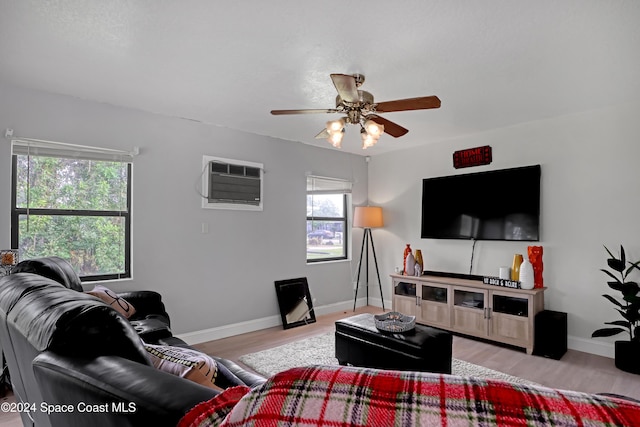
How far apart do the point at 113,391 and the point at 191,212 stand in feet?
10.1

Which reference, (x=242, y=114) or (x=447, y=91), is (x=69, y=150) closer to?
(x=242, y=114)

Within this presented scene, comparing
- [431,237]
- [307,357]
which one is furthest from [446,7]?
[431,237]

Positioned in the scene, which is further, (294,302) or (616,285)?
(294,302)

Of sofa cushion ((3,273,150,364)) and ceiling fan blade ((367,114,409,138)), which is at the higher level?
ceiling fan blade ((367,114,409,138))

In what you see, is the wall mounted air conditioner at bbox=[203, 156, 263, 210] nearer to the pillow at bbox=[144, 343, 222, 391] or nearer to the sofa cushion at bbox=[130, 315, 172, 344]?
the sofa cushion at bbox=[130, 315, 172, 344]

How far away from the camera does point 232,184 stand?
4.05 m

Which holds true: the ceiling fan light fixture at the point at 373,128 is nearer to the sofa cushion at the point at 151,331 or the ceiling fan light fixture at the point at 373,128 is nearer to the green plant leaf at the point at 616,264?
the sofa cushion at the point at 151,331

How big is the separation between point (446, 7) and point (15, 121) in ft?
10.9

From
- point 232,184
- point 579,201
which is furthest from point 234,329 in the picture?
point 579,201

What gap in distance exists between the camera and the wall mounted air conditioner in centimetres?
388

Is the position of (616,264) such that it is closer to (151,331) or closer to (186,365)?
(186,365)

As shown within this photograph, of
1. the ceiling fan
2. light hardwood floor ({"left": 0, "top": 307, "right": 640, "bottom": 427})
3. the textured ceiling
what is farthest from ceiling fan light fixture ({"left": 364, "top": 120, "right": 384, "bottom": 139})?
light hardwood floor ({"left": 0, "top": 307, "right": 640, "bottom": 427})

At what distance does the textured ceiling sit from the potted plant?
1517 mm

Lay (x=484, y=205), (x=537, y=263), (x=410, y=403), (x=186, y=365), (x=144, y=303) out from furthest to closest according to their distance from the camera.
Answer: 1. (x=484, y=205)
2. (x=537, y=263)
3. (x=144, y=303)
4. (x=186, y=365)
5. (x=410, y=403)
